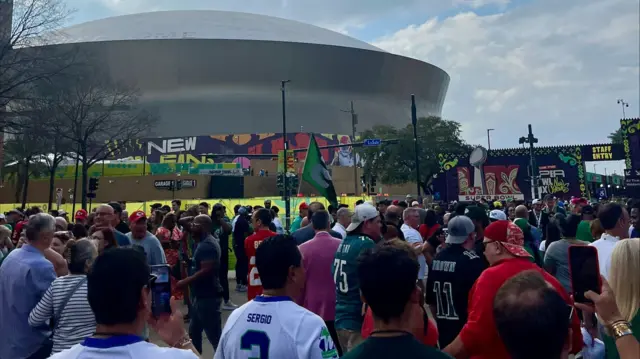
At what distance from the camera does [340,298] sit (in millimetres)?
5000

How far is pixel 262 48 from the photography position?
302ft

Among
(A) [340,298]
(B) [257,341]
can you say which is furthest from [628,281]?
(A) [340,298]

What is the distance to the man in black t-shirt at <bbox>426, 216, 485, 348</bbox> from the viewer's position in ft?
14.3

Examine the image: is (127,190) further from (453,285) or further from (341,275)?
(453,285)

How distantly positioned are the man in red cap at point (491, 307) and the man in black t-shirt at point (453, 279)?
0.64 m

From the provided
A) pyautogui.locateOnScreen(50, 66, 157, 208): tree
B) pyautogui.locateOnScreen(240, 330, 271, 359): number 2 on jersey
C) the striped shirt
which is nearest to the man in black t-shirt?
pyautogui.locateOnScreen(240, 330, 271, 359): number 2 on jersey

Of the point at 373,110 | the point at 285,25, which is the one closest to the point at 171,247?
the point at 373,110

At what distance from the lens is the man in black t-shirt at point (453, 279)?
171 inches

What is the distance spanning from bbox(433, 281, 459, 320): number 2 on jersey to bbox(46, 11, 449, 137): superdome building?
3484 inches

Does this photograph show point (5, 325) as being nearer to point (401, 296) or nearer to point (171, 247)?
point (401, 296)

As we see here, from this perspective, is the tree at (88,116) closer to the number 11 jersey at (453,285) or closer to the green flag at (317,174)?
the green flag at (317,174)

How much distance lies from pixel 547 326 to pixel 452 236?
9.49 feet

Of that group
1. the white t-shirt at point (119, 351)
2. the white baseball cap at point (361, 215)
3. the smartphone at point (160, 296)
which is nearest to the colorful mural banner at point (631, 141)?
the white baseball cap at point (361, 215)

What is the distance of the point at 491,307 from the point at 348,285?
180cm
